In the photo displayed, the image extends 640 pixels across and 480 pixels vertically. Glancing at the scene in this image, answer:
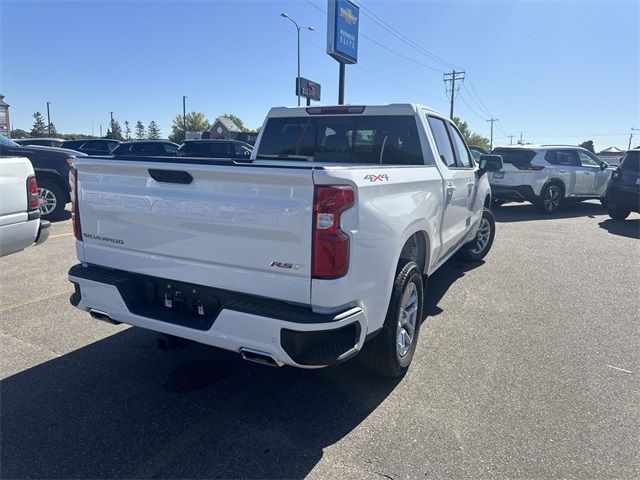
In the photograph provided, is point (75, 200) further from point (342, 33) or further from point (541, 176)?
point (342, 33)

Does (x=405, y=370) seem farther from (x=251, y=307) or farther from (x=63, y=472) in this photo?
(x=63, y=472)

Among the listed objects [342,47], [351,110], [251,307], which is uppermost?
[342,47]

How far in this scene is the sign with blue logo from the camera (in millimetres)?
17938

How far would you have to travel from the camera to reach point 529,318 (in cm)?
476

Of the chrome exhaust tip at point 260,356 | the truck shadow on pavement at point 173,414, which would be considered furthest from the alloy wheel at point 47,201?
the chrome exhaust tip at point 260,356

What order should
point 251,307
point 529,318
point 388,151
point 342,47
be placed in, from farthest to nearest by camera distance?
point 342,47, point 529,318, point 388,151, point 251,307

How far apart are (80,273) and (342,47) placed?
1752 centimetres

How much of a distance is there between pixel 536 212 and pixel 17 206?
1242 cm

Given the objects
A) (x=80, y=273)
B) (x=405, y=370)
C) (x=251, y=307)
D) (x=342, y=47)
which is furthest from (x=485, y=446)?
(x=342, y=47)

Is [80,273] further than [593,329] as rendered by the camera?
No

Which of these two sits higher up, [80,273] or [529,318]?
[80,273]

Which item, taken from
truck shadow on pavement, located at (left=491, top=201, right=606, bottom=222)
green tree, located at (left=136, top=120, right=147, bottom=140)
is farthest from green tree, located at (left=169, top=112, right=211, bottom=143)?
truck shadow on pavement, located at (left=491, top=201, right=606, bottom=222)

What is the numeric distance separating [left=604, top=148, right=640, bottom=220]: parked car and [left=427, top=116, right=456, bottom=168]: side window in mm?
8106

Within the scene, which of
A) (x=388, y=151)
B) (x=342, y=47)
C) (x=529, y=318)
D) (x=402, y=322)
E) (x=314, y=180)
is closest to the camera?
(x=314, y=180)
